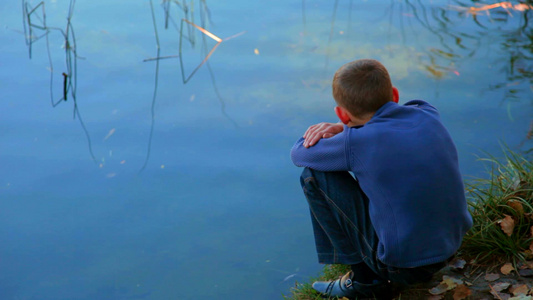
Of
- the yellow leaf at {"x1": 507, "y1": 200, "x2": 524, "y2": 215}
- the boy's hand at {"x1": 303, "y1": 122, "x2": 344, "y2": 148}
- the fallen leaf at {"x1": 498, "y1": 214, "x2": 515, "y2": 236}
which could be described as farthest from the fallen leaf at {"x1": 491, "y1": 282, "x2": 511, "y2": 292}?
the boy's hand at {"x1": 303, "y1": 122, "x2": 344, "y2": 148}

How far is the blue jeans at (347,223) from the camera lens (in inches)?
78.3

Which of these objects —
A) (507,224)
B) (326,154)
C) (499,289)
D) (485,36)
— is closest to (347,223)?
(326,154)

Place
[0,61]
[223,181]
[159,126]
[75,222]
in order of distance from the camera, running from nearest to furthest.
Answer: [75,222], [223,181], [159,126], [0,61]

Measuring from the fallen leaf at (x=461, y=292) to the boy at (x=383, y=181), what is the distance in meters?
0.21

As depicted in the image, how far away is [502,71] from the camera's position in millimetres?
4621

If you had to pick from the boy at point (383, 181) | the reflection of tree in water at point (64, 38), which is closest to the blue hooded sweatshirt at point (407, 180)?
the boy at point (383, 181)

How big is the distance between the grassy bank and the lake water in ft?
2.44

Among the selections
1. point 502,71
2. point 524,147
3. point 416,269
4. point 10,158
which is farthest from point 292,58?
point 416,269

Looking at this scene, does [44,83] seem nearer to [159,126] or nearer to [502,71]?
[159,126]

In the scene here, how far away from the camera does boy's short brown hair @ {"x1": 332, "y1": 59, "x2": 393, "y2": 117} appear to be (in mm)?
1892

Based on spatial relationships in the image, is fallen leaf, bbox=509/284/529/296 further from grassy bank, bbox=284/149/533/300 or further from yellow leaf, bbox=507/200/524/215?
yellow leaf, bbox=507/200/524/215

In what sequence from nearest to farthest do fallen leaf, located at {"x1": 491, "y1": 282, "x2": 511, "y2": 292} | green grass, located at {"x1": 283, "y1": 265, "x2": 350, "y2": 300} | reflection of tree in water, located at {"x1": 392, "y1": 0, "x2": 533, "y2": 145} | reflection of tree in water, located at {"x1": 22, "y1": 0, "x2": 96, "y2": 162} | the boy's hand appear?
the boy's hand → fallen leaf, located at {"x1": 491, "y1": 282, "x2": 511, "y2": 292} → green grass, located at {"x1": 283, "y1": 265, "x2": 350, "y2": 300} → reflection of tree in water, located at {"x1": 22, "y1": 0, "x2": 96, "y2": 162} → reflection of tree in water, located at {"x1": 392, "y1": 0, "x2": 533, "y2": 145}

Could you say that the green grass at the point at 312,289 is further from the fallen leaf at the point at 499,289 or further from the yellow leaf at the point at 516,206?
the yellow leaf at the point at 516,206

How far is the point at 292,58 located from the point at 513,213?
2765mm
